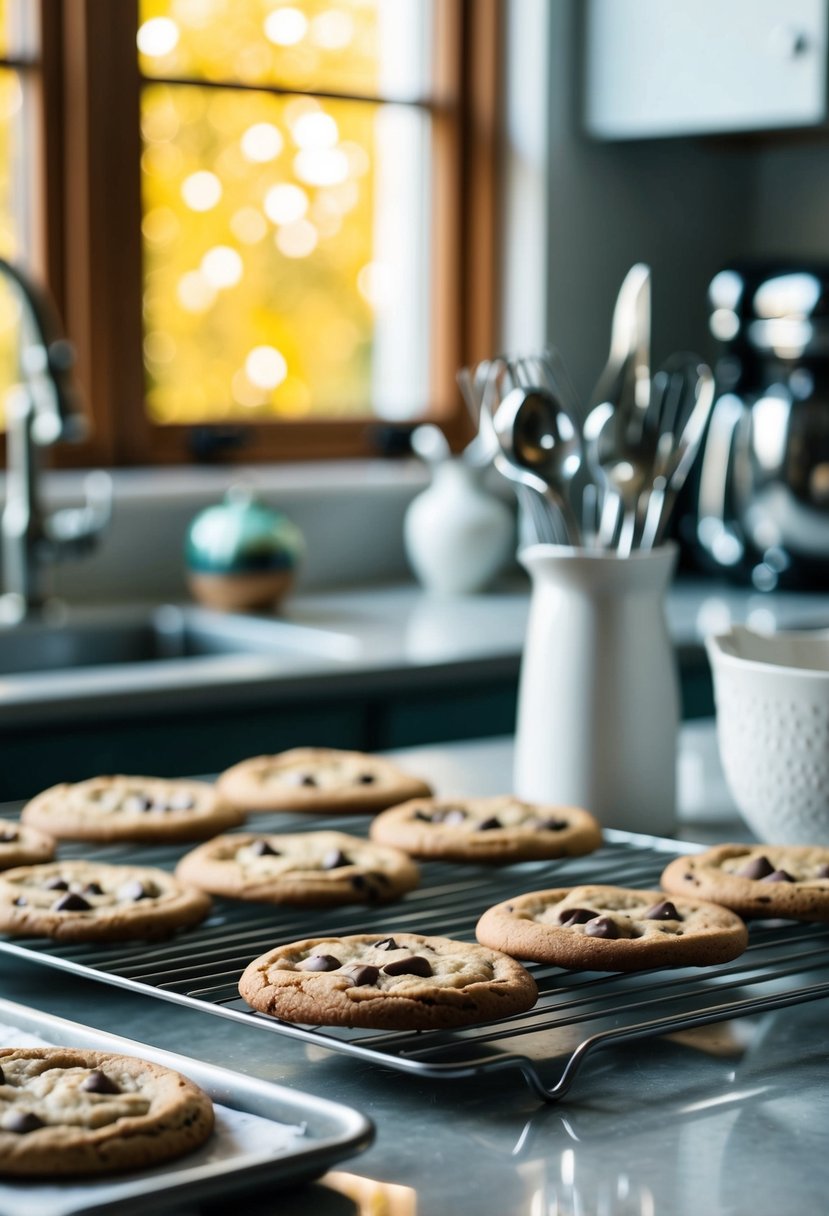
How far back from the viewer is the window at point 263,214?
2.68 meters

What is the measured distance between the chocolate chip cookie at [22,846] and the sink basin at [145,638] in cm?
119

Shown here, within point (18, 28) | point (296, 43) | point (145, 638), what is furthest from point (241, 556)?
point (296, 43)

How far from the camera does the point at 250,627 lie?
2402mm

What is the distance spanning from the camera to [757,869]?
96cm

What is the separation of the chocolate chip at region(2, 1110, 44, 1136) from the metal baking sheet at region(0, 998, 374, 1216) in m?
0.02

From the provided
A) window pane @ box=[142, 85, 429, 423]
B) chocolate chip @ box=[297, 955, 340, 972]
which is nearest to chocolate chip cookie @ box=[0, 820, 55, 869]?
chocolate chip @ box=[297, 955, 340, 972]

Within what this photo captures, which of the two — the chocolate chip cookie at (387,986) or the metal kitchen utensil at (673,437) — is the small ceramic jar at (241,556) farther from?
the chocolate chip cookie at (387,986)

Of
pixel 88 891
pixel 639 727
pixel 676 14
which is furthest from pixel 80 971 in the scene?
pixel 676 14

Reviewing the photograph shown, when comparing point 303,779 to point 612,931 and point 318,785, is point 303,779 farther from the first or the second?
point 612,931

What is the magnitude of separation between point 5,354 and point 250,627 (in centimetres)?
61

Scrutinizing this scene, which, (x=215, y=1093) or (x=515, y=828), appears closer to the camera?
(x=215, y=1093)

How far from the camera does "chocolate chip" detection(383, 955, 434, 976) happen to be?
0.78 meters

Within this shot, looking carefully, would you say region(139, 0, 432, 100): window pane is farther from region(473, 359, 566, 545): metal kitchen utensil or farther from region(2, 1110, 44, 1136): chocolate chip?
region(2, 1110, 44, 1136): chocolate chip

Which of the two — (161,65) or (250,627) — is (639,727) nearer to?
(250,627)
